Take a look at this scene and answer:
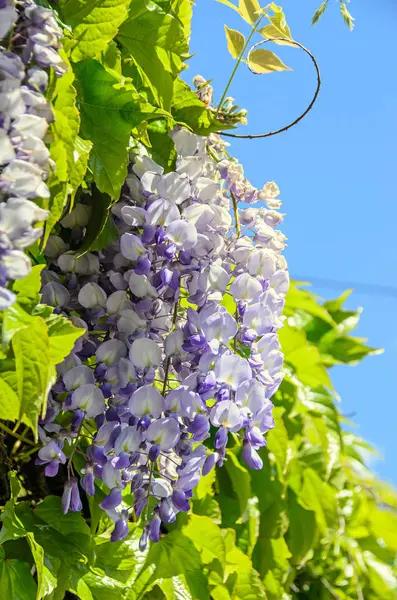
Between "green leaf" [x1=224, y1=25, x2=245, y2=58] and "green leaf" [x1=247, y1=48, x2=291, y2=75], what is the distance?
0.02 meters

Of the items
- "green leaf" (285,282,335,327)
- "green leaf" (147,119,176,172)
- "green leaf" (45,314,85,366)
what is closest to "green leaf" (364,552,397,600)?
"green leaf" (285,282,335,327)

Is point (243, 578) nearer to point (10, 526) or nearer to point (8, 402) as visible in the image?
point (10, 526)

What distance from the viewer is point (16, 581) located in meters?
0.72

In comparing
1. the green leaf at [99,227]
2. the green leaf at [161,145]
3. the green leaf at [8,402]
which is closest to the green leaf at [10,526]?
the green leaf at [8,402]

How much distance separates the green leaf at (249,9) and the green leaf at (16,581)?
23.0 inches

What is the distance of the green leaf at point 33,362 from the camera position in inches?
19.4

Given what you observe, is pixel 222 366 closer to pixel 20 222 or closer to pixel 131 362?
pixel 131 362

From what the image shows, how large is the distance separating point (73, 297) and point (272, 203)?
243 mm

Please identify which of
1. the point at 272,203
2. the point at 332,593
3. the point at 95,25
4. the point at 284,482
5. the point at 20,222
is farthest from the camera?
the point at 332,593

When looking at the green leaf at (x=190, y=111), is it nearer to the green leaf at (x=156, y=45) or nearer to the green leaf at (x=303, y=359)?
the green leaf at (x=156, y=45)

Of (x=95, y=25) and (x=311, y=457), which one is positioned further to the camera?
(x=311, y=457)

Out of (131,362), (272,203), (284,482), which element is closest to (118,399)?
(131,362)

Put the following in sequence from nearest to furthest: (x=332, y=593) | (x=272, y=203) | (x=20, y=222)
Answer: (x=20, y=222), (x=272, y=203), (x=332, y=593)

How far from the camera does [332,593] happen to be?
61.1 inches
